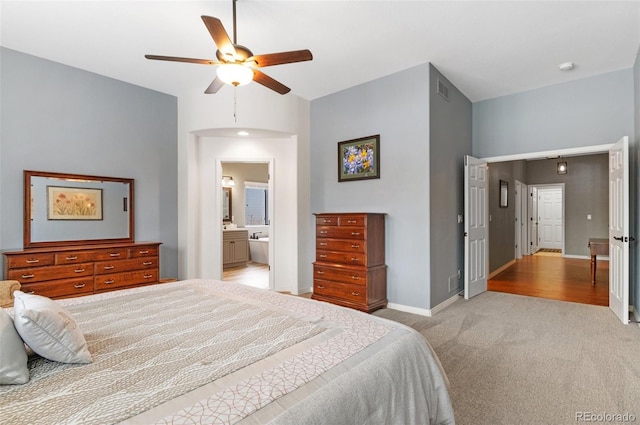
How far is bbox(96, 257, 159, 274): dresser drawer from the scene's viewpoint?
3.71 meters

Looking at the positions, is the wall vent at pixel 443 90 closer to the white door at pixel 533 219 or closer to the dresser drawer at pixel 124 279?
the dresser drawer at pixel 124 279

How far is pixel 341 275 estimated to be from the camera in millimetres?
4031

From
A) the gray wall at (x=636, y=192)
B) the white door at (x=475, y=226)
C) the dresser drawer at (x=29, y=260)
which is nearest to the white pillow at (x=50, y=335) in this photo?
the dresser drawer at (x=29, y=260)

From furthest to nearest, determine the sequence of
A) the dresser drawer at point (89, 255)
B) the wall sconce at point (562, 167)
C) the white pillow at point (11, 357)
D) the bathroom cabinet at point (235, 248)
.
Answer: the wall sconce at point (562, 167)
the bathroom cabinet at point (235, 248)
the dresser drawer at point (89, 255)
the white pillow at point (11, 357)

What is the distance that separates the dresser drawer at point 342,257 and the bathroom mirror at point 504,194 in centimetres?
444

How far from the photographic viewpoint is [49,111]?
373cm

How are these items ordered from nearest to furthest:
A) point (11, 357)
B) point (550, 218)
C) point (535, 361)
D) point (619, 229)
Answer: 1. point (11, 357)
2. point (535, 361)
3. point (619, 229)
4. point (550, 218)

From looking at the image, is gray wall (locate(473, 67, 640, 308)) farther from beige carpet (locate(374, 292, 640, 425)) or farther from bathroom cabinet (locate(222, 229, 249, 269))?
bathroom cabinet (locate(222, 229, 249, 269))

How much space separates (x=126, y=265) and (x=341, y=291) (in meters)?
2.57

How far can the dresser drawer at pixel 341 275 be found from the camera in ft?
12.7

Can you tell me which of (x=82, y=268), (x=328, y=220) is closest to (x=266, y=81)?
(x=328, y=220)

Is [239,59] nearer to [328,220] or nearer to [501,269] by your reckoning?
[328,220]

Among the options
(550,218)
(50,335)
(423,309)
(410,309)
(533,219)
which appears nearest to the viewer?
(50,335)

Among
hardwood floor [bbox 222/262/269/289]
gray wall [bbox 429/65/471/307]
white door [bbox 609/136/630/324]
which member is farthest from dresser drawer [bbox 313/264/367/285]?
white door [bbox 609/136/630/324]
